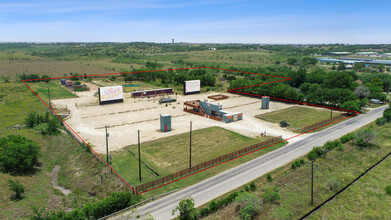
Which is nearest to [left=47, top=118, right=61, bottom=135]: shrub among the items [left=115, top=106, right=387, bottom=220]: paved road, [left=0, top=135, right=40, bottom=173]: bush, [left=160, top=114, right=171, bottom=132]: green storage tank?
[left=0, top=135, right=40, bottom=173]: bush

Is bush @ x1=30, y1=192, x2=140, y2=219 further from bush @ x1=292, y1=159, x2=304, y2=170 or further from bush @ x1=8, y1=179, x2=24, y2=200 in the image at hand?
bush @ x1=292, y1=159, x2=304, y2=170

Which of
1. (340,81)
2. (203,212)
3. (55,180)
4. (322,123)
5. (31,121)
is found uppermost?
(340,81)

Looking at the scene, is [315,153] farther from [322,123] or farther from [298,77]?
[298,77]

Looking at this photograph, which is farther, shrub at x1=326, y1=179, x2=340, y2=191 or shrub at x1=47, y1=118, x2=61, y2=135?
shrub at x1=47, y1=118, x2=61, y2=135

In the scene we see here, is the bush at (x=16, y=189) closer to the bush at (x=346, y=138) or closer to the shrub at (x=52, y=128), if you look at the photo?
the shrub at (x=52, y=128)

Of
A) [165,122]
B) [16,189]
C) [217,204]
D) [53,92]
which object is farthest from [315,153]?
[53,92]

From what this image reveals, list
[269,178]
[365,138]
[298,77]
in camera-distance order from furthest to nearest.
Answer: [298,77] → [365,138] → [269,178]

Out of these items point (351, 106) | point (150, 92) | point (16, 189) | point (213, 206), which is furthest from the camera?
point (150, 92)
